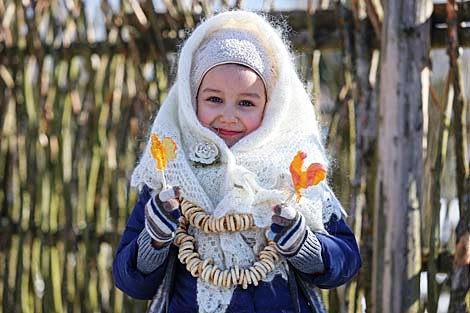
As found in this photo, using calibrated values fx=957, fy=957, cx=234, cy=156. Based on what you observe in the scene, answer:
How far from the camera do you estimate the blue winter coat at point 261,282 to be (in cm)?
219

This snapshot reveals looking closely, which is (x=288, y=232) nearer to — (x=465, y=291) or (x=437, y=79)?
(x=465, y=291)

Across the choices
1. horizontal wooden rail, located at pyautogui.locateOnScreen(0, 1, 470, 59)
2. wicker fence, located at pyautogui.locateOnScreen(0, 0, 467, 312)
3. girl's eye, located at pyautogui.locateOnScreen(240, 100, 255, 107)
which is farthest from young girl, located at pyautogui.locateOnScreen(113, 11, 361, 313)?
wicker fence, located at pyautogui.locateOnScreen(0, 0, 467, 312)

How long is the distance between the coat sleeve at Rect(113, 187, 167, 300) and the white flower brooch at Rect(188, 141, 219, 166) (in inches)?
7.5

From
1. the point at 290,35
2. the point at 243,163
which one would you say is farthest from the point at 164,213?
the point at 290,35

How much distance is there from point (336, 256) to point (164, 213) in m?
0.43

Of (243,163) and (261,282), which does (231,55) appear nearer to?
(243,163)

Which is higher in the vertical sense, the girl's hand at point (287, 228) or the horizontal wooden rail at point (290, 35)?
the horizontal wooden rail at point (290, 35)

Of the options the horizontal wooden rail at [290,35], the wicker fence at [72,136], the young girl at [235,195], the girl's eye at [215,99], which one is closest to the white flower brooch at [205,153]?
the young girl at [235,195]

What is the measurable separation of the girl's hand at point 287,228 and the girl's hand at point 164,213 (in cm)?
21

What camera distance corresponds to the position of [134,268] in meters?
2.25

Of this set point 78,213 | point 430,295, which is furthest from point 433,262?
point 78,213

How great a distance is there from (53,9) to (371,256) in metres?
1.57

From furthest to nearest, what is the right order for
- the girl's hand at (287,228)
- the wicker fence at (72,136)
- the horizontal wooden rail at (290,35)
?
the wicker fence at (72,136), the horizontal wooden rail at (290,35), the girl's hand at (287,228)

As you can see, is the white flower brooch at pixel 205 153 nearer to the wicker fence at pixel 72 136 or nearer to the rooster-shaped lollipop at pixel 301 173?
the rooster-shaped lollipop at pixel 301 173
